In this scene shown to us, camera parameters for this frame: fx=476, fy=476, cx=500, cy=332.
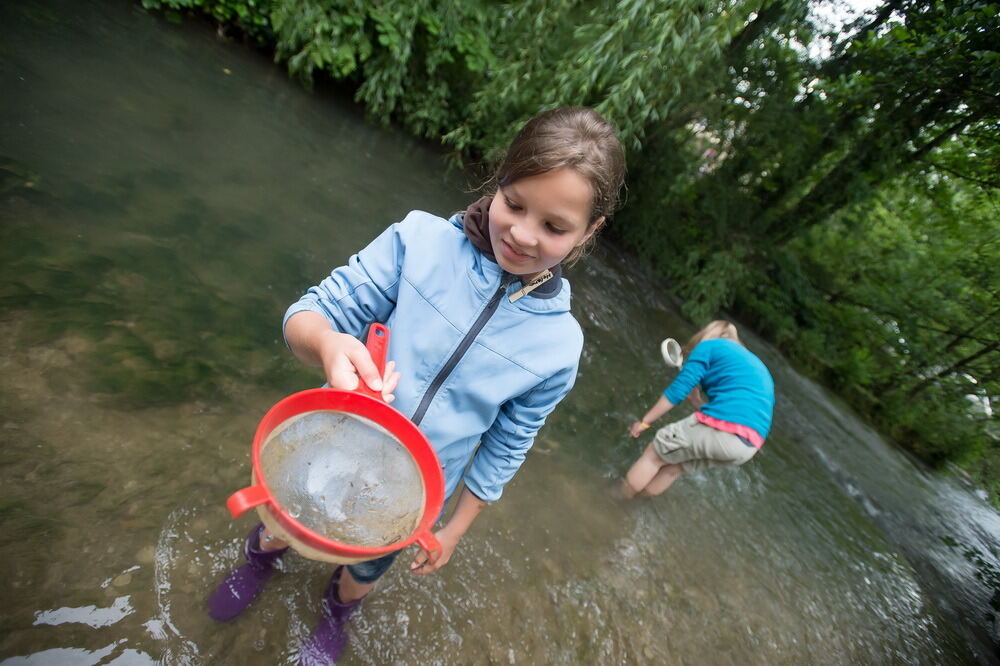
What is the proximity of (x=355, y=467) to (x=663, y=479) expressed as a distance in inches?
110

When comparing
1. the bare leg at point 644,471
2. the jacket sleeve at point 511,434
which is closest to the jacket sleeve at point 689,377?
the bare leg at point 644,471

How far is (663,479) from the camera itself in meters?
3.38

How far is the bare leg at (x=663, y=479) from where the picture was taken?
3.32m

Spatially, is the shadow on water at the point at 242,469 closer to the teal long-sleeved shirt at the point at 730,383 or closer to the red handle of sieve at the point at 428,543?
the teal long-sleeved shirt at the point at 730,383

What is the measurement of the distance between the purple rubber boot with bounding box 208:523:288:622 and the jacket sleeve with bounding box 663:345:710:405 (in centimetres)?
252

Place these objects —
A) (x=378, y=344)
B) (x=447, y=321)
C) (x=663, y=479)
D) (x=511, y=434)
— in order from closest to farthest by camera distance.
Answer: (x=378, y=344), (x=447, y=321), (x=511, y=434), (x=663, y=479)

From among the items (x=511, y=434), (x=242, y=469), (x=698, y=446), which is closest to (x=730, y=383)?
(x=698, y=446)

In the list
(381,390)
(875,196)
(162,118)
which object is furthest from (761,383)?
(875,196)

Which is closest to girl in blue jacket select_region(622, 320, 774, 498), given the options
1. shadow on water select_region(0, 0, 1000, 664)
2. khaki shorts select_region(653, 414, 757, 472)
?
khaki shorts select_region(653, 414, 757, 472)

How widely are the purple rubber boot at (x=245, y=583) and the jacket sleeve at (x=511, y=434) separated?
939 millimetres

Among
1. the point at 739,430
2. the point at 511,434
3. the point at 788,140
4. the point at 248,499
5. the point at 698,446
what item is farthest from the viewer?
the point at 788,140

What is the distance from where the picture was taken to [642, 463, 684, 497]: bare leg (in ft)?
10.9

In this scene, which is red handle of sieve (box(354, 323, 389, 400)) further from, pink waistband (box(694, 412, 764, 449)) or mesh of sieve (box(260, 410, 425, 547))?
pink waistband (box(694, 412, 764, 449))

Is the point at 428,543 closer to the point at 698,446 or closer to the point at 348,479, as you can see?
the point at 348,479
